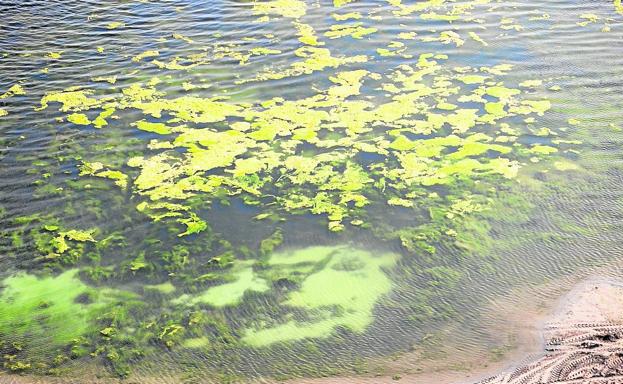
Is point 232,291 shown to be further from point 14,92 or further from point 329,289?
point 14,92

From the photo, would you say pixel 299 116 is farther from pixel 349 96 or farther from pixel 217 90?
pixel 217 90

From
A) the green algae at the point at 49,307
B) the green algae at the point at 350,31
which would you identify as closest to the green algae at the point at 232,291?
the green algae at the point at 49,307

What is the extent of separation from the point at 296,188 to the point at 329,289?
1675 mm

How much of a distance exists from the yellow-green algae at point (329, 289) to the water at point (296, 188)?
0.07 feet

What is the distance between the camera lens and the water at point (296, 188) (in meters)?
5.30

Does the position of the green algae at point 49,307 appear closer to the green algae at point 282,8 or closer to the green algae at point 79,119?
the green algae at point 79,119

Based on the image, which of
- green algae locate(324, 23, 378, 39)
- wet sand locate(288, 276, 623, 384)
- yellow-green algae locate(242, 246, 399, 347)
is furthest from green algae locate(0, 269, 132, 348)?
green algae locate(324, 23, 378, 39)

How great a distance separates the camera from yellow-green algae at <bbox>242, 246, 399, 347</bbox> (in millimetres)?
5324

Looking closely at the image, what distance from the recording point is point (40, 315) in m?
5.58

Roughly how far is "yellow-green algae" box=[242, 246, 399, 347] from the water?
2cm

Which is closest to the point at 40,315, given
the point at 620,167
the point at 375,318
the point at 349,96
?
the point at 375,318

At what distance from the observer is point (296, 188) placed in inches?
278

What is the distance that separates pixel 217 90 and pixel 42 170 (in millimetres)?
2851

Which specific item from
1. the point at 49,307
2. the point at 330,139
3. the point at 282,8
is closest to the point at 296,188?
the point at 330,139
